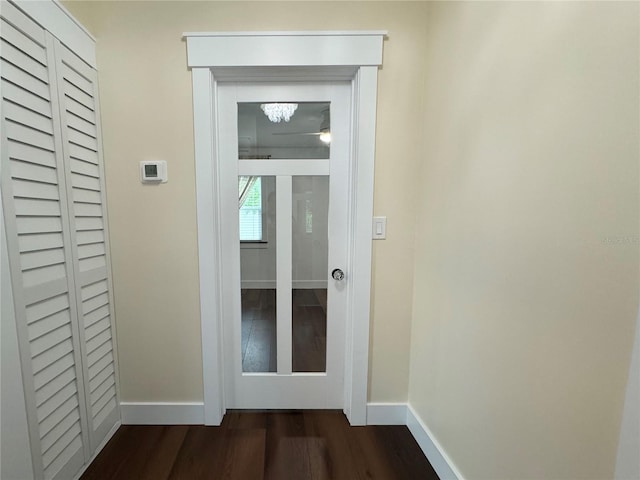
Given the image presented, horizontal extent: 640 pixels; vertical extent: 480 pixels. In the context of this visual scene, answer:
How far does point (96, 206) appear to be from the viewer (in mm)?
1382

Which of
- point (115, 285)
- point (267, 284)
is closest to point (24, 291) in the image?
point (115, 285)

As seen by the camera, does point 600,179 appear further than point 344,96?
No

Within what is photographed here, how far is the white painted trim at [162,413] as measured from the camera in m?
1.58

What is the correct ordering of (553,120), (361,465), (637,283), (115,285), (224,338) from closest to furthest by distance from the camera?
(637,283)
(553,120)
(361,465)
(115,285)
(224,338)

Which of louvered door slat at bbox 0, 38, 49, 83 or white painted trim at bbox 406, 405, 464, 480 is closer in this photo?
louvered door slat at bbox 0, 38, 49, 83

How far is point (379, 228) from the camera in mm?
1508

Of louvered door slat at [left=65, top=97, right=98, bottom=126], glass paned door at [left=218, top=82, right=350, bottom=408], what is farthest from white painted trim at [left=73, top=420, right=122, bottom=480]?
louvered door slat at [left=65, top=97, right=98, bottom=126]

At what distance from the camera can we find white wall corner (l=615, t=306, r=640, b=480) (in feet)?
1.92

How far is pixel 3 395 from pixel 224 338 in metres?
0.88

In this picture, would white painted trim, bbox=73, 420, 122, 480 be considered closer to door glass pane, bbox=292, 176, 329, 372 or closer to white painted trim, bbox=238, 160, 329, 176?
door glass pane, bbox=292, 176, 329, 372

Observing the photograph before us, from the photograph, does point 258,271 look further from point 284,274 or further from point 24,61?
point 24,61

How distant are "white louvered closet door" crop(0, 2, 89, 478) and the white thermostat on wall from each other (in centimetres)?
34

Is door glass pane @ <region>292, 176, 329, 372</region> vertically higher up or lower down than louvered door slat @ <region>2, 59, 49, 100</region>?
lower down

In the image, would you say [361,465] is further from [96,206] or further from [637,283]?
[96,206]
